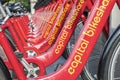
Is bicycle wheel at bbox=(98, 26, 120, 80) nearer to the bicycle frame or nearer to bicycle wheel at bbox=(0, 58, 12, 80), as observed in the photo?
the bicycle frame

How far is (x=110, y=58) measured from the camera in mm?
1996

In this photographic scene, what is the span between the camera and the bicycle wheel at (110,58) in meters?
1.99

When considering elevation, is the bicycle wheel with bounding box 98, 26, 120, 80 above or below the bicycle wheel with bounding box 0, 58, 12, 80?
below

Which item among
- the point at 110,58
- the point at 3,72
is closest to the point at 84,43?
the point at 110,58

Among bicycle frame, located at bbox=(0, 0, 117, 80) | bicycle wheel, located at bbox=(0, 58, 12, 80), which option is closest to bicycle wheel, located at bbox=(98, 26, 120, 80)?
bicycle frame, located at bbox=(0, 0, 117, 80)

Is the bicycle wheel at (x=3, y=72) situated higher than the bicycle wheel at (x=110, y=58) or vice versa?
the bicycle wheel at (x=3, y=72)

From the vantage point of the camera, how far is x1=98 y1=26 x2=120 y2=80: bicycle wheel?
6.52 ft

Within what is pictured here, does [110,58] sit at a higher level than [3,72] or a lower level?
lower

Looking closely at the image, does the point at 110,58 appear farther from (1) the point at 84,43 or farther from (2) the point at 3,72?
(2) the point at 3,72

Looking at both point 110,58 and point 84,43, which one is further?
point 84,43

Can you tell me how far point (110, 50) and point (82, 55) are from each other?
0.64ft

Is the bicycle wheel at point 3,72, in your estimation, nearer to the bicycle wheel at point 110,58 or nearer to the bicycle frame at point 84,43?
the bicycle frame at point 84,43

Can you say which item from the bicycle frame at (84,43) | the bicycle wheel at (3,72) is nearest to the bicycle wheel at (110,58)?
the bicycle frame at (84,43)

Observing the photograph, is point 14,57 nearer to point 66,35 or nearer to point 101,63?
point 101,63
